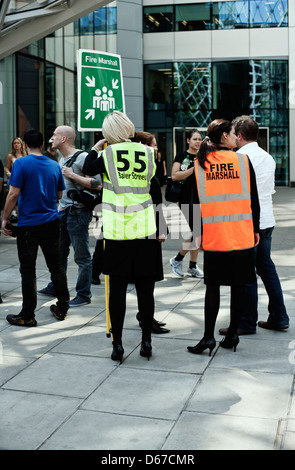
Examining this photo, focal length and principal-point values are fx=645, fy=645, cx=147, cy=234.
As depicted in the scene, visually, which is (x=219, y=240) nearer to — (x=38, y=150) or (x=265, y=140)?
(x=38, y=150)

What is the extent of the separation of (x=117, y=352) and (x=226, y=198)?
1478mm

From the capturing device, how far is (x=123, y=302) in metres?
5.05

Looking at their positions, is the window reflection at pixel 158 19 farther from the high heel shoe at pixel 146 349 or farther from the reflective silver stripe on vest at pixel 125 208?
the high heel shoe at pixel 146 349

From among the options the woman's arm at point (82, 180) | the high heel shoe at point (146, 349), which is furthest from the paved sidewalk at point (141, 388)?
the woman's arm at point (82, 180)

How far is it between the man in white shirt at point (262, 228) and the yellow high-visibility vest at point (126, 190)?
3.80ft

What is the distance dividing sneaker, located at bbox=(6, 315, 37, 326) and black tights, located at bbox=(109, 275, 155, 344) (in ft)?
4.23

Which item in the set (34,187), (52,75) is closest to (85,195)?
(34,187)

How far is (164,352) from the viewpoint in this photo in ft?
17.4

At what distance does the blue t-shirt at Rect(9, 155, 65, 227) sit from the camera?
5.99 meters

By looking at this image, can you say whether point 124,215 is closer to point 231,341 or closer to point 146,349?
point 146,349

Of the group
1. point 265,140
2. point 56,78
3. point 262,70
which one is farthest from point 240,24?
point 56,78

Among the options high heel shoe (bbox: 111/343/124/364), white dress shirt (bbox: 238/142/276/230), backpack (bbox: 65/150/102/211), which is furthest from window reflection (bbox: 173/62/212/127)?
high heel shoe (bbox: 111/343/124/364)
